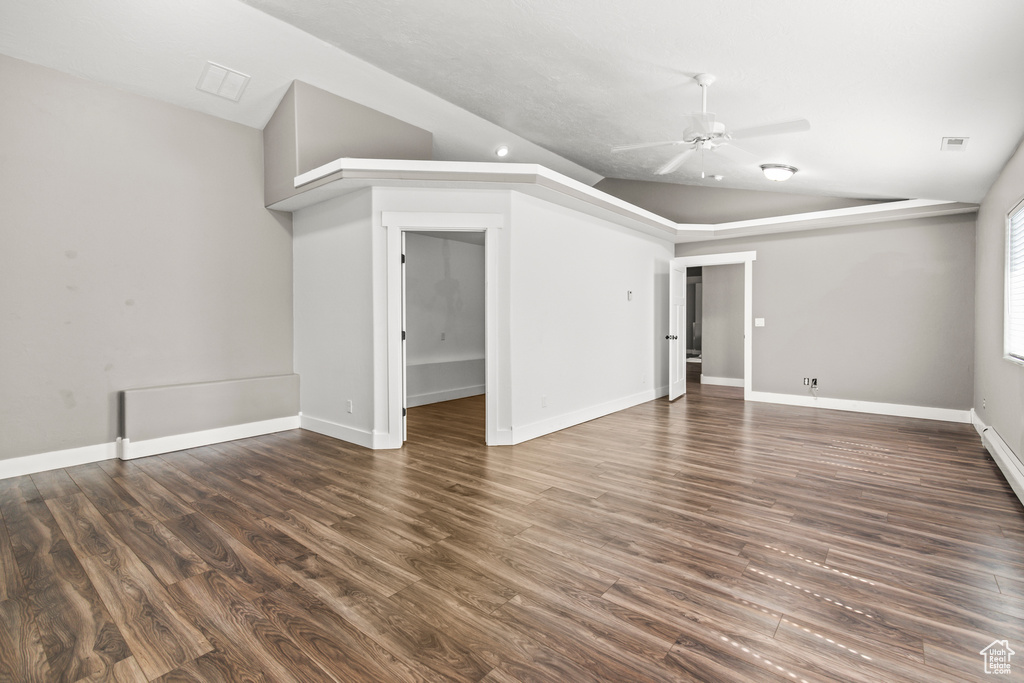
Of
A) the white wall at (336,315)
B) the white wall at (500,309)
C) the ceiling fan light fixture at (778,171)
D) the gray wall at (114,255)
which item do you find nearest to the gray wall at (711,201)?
the ceiling fan light fixture at (778,171)

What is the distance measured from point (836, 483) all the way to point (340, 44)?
5.40 metres

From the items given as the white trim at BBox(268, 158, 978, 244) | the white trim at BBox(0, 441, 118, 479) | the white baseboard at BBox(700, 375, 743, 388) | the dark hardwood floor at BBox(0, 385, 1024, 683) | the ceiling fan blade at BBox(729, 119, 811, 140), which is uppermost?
the ceiling fan blade at BBox(729, 119, 811, 140)

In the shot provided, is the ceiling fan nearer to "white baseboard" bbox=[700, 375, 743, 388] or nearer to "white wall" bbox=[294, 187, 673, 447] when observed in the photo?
"white wall" bbox=[294, 187, 673, 447]

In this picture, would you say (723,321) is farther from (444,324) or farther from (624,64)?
(624,64)

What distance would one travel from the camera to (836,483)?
371cm

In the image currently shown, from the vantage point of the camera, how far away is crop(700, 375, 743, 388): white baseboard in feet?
28.1

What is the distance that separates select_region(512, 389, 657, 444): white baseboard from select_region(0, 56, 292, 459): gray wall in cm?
290

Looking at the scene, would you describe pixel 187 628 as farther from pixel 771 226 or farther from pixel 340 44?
pixel 771 226

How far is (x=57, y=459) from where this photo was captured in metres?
4.21

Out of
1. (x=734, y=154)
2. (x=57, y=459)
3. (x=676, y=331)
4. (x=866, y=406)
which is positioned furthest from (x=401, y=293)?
(x=866, y=406)

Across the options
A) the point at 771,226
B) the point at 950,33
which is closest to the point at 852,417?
the point at 771,226

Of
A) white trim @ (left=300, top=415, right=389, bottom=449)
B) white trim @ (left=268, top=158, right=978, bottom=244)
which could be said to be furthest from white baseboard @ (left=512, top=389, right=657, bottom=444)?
white trim @ (left=268, top=158, right=978, bottom=244)

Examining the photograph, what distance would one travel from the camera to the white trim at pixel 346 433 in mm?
4707

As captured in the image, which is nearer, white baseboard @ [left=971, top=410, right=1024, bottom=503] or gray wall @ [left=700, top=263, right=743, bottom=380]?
white baseboard @ [left=971, top=410, right=1024, bottom=503]
